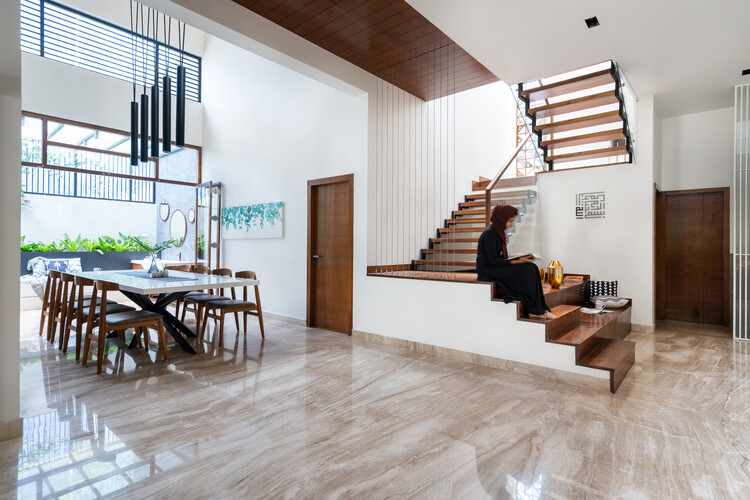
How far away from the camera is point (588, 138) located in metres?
5.43

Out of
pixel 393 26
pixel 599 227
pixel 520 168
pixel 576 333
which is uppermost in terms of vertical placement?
pixel 393 26

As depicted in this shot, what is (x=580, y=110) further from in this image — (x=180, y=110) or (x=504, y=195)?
(x=180, y=110)

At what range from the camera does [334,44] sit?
456 centimetres

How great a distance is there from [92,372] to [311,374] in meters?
2.02

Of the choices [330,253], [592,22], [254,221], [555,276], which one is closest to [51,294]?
[254,221]

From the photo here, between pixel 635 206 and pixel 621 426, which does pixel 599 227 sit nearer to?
pixel 635 206

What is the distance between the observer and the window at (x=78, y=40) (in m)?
6.71

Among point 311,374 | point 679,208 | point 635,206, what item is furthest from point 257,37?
point 679,208

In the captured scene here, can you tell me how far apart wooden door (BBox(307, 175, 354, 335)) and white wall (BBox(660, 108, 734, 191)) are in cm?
501

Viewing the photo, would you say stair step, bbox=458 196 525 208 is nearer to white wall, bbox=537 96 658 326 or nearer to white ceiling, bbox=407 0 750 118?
white wall, bbox=537 96 658 326

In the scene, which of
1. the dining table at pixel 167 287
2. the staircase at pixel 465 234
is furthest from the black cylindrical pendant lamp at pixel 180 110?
the staircase at pixel 465 234

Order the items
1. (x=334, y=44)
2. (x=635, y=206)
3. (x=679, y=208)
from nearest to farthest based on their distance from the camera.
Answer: (x=334, y=44) → (x=635, y=206) → (x=679, y=208)

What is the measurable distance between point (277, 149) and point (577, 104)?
4.42 metres

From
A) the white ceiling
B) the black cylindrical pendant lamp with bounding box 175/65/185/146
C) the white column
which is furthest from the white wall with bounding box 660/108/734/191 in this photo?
the white column
